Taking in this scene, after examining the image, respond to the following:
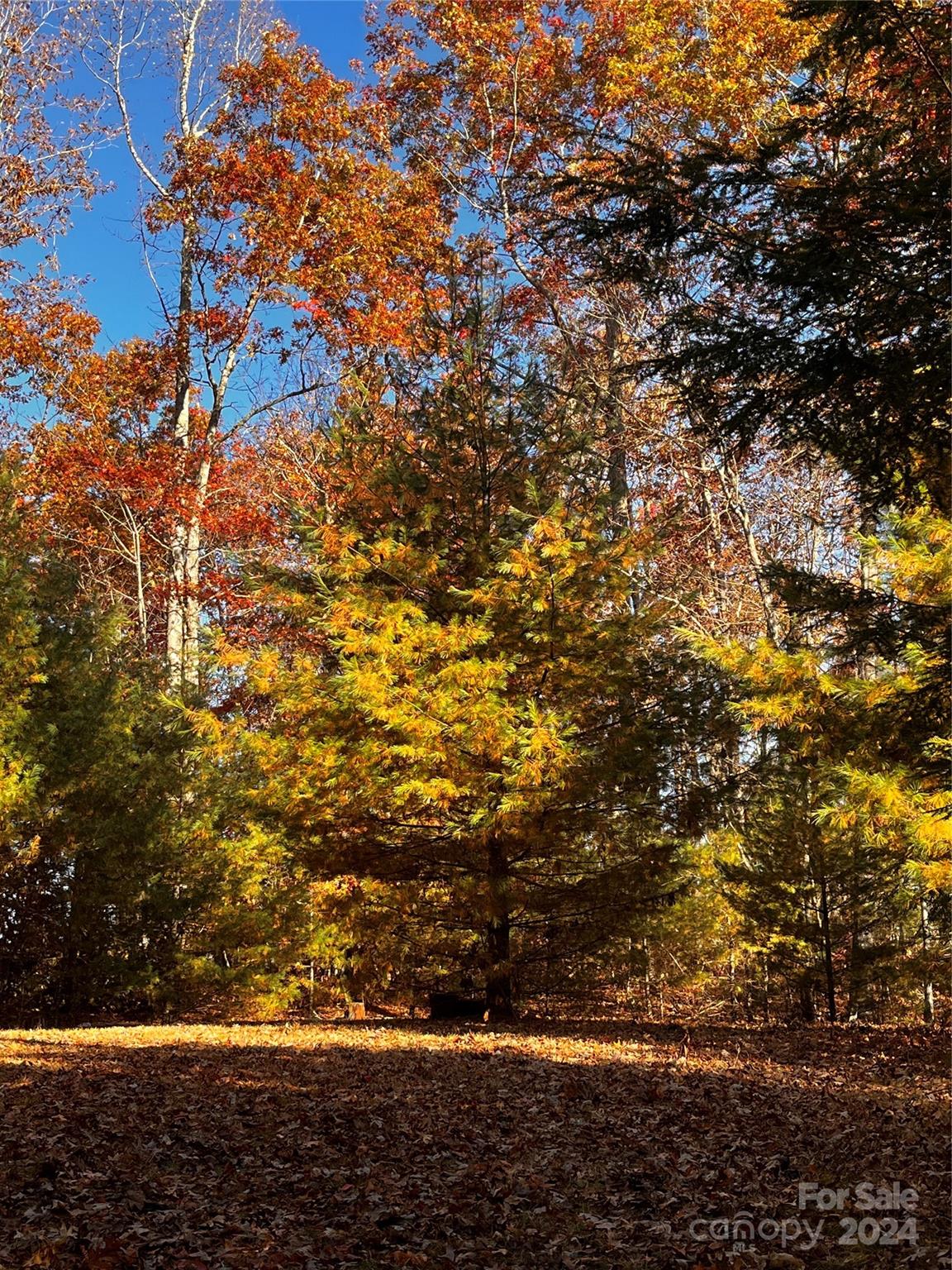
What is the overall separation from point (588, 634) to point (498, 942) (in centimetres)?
371

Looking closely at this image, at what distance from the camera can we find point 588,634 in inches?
409

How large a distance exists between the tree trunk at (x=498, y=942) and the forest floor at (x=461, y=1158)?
6.15 ft

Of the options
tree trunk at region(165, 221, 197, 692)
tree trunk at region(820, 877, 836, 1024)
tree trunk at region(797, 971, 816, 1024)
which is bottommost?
tree trunk at region(797, 971, 816, 1024)

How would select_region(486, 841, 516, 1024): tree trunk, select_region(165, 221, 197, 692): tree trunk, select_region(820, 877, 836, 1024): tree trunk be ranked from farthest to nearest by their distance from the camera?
1. select_region(165, 221, 197, 692): tree trunk
2. select_region(820, 877, 836, 1024): tree trunk
3. select_region(486, 841, 516, 1024): tree trunk

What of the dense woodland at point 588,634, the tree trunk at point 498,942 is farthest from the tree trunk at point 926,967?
the tree trunk at point 498,942

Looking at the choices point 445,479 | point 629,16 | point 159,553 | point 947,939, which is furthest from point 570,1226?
point 159,553

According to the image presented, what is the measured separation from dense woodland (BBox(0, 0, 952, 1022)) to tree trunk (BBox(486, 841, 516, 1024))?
5 cm

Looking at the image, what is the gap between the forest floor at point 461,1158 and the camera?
14.1 feet

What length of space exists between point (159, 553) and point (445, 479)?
1183cm

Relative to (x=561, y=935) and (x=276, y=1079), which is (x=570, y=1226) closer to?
(x=276, y=1079)

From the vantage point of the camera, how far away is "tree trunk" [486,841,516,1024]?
10391 mm

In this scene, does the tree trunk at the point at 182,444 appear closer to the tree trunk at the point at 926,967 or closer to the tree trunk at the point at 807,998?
the tree trunk at the point at 807,998

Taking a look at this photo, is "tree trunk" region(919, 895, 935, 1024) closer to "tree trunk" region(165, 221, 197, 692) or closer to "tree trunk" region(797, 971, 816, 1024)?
"tree trunk" region(797, 971, 816, 1024)

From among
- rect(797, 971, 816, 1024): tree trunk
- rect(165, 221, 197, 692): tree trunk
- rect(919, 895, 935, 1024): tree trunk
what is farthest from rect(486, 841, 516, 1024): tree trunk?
rect(165, 221, 197, 692): tree trunk
